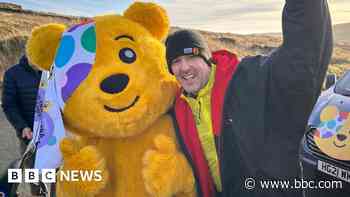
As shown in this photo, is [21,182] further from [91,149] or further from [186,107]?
[186,107]

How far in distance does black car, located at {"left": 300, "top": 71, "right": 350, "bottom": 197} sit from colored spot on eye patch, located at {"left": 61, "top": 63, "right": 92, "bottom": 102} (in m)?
1.27

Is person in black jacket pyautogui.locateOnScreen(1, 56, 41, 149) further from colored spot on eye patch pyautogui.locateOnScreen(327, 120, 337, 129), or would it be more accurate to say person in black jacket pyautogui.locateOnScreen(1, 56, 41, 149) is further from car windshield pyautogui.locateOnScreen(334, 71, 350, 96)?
car windshield pyautogui.locateOnScreen(334, 71, 350, 96)

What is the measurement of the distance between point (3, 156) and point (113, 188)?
3285 mm

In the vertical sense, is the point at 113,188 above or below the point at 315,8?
below

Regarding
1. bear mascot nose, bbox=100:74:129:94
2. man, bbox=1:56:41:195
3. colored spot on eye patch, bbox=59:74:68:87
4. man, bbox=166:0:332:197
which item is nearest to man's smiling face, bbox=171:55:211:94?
man, bbox=166:0:332:197

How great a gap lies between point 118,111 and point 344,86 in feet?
7.52

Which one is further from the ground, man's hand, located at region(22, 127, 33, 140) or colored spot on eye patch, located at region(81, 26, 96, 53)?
colored spot on eye patch, located at region(81, 26, 96, 53)

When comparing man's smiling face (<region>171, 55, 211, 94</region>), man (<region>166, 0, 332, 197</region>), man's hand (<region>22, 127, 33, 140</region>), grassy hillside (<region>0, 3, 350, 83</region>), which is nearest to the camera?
man (<region>166, 0, 332, 197</region>)

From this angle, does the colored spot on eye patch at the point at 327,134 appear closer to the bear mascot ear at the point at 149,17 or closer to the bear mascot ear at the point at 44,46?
the bear mascot ear at the point at 149,17

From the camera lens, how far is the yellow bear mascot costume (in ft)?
8.93

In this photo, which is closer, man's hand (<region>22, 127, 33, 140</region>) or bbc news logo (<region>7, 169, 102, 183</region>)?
bbc news logo (<region>7, 169, 102, 183</region>)

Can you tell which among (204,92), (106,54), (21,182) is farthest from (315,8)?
(21,182)

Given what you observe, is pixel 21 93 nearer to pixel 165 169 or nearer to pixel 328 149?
pixel 165 169

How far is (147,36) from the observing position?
2977mm
